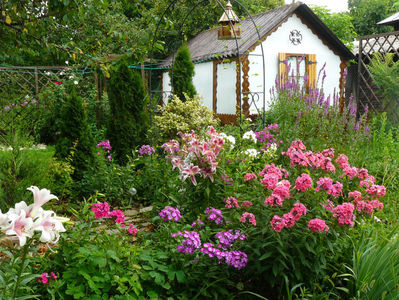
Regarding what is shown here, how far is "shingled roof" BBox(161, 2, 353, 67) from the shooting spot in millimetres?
11086

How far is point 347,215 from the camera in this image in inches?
88.7

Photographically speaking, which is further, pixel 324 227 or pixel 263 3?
pixel 263 3

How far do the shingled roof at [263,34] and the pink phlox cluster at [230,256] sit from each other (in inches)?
319

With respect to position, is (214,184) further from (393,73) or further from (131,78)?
(393,73)

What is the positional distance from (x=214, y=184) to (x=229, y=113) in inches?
352

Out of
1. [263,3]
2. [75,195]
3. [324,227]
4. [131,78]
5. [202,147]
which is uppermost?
[263,3]

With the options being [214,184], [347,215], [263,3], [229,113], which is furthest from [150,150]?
[263,3]

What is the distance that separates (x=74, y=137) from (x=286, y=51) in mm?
8400

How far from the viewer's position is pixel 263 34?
35.9 ft

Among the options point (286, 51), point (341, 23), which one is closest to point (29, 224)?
point (286, 51)

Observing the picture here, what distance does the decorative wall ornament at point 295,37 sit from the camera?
11.8 meters

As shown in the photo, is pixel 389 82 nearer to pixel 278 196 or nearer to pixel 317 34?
pixel 317 34

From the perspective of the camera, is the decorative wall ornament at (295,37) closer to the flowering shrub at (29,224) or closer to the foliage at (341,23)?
the foliage at (341,23)

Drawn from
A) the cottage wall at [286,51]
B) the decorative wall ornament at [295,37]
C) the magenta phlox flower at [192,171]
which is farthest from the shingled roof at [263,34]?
the magenta phlox flower at [192,171]
